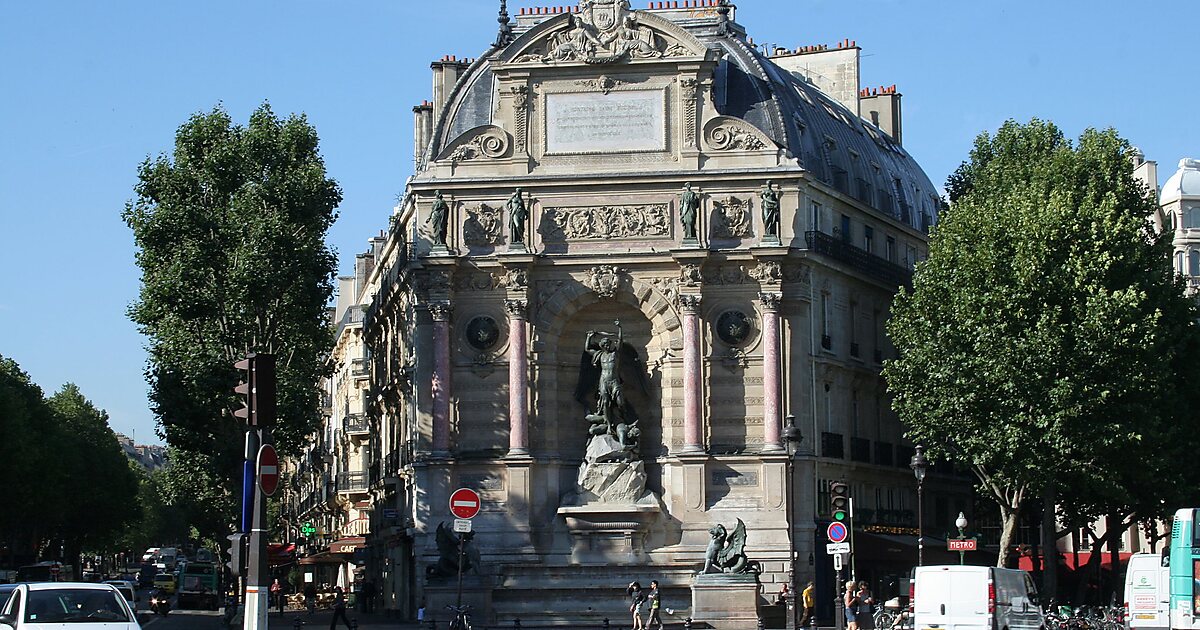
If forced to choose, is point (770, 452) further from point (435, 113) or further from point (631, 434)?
point (435, 113)

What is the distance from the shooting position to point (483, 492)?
5956 cm

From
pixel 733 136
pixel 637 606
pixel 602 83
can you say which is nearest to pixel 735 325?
pixel 733 136

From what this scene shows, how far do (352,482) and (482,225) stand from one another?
3098 cm

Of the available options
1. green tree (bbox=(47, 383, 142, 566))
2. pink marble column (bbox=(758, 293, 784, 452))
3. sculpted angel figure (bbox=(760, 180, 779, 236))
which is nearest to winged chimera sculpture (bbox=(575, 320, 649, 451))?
pink marble column (bbox=(758, 293, 784, 452))

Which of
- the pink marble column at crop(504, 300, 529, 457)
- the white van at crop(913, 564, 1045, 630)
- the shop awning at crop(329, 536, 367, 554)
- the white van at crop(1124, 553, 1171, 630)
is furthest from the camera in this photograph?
the shop awning at crop(329, 536, 367, 554)

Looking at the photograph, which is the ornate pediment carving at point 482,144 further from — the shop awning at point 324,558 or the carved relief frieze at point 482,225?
the shop awning at point 324,558

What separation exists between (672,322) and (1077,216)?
12.9 metres

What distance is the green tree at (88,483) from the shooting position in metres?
108

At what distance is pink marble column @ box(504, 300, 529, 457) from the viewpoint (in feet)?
194

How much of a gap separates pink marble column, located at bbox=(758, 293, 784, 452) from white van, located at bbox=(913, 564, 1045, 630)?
1600 centimetres

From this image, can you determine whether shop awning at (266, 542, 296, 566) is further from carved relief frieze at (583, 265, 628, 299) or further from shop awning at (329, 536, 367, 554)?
carved relief frieze at (583, 265, 628, 299)

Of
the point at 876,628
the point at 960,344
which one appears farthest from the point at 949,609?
the point at 960,344

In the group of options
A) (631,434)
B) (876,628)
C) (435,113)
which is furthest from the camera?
(435,113)

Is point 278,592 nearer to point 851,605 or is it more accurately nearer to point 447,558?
point 447,558
